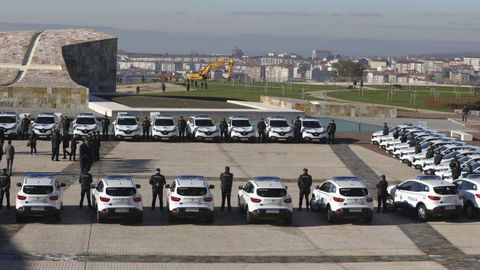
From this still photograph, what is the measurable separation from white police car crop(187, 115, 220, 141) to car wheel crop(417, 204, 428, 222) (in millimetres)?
22574

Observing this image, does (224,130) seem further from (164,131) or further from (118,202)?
(118,202)

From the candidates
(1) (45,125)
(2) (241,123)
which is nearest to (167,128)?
(2) (241,123)

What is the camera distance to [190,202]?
27438mm

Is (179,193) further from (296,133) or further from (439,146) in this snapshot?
(296,133)

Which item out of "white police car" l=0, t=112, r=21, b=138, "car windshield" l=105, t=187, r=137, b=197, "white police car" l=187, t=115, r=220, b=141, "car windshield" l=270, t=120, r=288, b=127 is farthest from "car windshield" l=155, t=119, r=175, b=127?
"car windshield" l=105, t=187, r=137, b=197

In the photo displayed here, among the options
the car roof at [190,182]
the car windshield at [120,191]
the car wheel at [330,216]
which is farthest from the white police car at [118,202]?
the car wheel at [330,216]

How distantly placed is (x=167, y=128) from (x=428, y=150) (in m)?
15.1

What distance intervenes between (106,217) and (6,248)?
3.91 meters

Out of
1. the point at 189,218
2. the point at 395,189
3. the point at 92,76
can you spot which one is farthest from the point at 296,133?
the point at 92,76

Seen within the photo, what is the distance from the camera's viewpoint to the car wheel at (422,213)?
95.4 feet

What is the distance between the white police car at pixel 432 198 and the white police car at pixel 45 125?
905 inches

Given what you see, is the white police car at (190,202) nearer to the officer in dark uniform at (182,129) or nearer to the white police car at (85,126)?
the white police car at (85,126)

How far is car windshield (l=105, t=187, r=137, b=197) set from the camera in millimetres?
27094

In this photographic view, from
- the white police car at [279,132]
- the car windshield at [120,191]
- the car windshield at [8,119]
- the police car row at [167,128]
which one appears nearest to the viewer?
the car windshield at [120,191]
